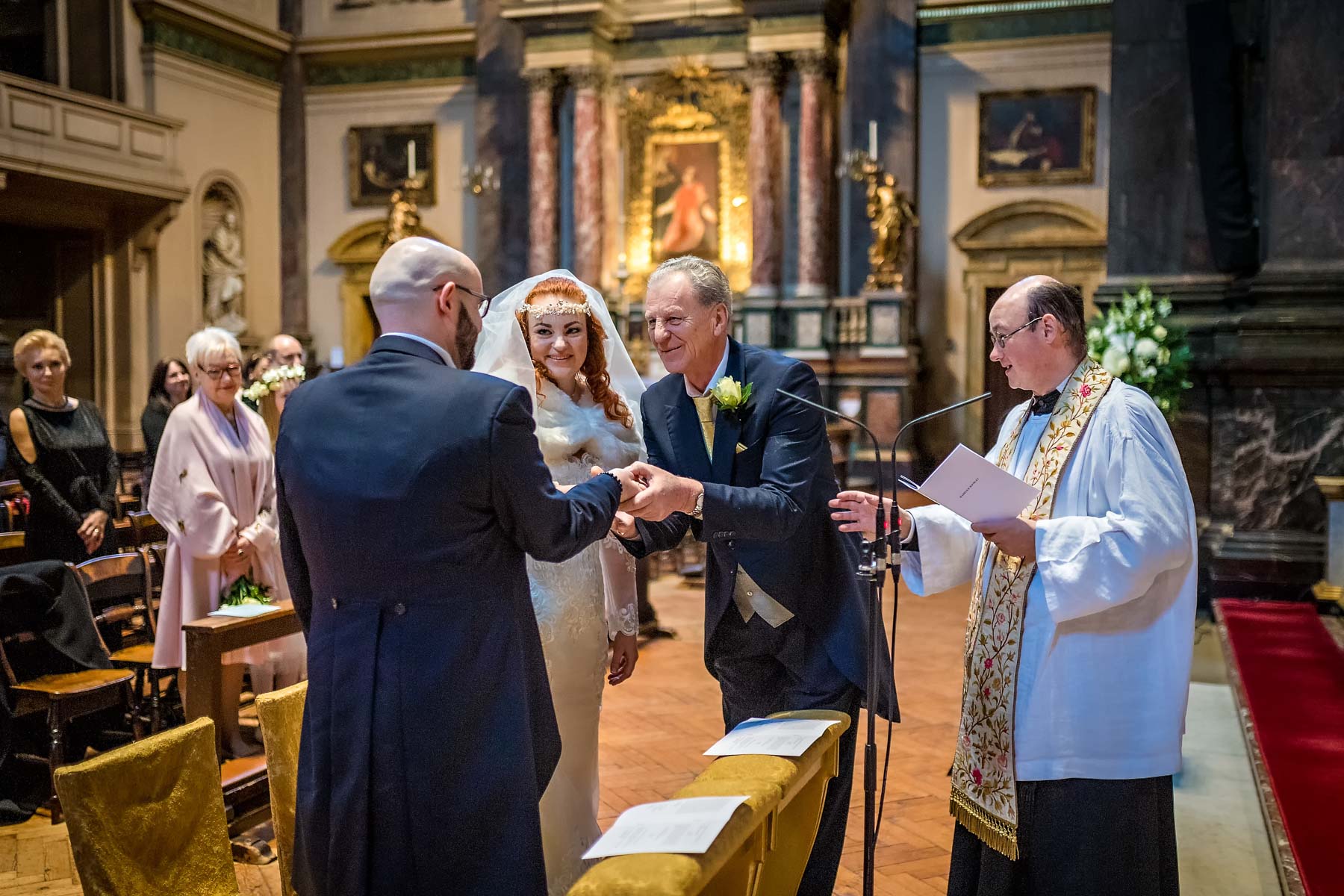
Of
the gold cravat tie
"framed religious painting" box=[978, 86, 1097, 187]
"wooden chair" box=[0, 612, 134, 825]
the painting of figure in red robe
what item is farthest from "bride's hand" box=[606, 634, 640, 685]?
the painting of figure in red robe

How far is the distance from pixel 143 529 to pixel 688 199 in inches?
419

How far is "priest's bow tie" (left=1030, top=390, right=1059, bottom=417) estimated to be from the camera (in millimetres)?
2758

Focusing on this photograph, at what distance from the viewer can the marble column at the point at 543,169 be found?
15469mm

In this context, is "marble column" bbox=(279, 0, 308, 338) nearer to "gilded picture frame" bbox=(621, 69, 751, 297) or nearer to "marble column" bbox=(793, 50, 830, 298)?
"gilded picture frame" bbox=(621, 69, 751, 297)

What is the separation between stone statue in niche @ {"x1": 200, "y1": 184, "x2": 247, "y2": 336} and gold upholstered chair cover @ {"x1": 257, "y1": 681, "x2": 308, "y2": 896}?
1365 centimetres

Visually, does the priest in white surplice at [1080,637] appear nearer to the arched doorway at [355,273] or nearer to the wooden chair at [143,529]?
the wooden chair at [143,529]

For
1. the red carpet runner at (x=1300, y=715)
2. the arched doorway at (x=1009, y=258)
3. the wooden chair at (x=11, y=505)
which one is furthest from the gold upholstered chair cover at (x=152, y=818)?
the arched doorway at (x=1009, y=258)

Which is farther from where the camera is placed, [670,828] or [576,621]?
[576,621]

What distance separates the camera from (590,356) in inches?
137

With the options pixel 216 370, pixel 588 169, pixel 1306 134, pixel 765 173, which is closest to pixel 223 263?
pixel 588 169

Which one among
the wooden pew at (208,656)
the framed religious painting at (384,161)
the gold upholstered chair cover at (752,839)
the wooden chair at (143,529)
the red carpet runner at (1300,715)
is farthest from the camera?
the framed religious painting at (384,161)

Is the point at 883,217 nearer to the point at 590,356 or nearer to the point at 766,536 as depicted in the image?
the point at 590,356

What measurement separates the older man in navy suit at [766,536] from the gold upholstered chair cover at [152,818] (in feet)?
3.56

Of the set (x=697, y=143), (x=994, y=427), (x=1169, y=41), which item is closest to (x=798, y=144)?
(x=697, y=143)
